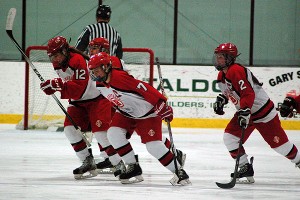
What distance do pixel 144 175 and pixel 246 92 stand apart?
0.96 m

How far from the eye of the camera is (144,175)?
16.5 ft

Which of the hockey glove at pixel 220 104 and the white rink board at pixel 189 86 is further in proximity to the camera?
the white rink board at pixel 189 86

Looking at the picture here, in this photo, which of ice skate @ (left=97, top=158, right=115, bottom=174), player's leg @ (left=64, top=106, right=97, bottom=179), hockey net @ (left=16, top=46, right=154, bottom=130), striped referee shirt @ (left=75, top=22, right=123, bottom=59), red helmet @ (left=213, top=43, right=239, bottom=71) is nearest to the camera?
red helmet @ (left=213, top=43, right=239, bottom=71)

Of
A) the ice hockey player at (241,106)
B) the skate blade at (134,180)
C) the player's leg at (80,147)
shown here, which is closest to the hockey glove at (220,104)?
the ice hockey player at (241,106)

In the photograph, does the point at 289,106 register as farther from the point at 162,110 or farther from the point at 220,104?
the point at 162,110

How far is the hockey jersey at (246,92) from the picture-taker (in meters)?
4.57

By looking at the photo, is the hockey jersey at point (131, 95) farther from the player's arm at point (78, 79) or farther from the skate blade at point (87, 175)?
the skate blade at point (87, 175)

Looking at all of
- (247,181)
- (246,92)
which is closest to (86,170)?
(247,181)

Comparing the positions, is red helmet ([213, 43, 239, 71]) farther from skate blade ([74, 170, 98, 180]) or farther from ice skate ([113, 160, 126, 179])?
skate blade ([74, 170, 98, 180])

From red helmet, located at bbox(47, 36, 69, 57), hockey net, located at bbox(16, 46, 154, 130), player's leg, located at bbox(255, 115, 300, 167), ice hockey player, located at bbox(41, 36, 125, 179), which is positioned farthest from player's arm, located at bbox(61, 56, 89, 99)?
hockey net, located at bbox(16, 46, 154, 130)

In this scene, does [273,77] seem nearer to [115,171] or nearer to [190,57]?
[190,57]

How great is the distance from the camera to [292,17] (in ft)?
34.0

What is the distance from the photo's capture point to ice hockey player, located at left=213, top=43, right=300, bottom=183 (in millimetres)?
4609

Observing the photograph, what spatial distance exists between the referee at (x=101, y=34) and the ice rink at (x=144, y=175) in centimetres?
94
